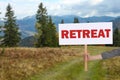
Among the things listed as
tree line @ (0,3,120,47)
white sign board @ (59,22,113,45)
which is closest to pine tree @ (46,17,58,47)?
tree line @ (0,3,120,47)

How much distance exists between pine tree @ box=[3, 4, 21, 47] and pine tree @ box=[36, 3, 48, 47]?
19.2ft

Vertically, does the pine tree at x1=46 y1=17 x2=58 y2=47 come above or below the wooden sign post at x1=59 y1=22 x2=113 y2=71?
below

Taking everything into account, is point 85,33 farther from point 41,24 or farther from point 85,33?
point 41,24

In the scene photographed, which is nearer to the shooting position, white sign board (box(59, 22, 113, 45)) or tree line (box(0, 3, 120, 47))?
white sign board (box(59, 22, 113, 45))

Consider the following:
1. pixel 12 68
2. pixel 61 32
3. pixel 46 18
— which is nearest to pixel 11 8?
pixel 46 18

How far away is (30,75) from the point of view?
22469 millimetres

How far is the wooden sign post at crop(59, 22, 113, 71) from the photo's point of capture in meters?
15.6

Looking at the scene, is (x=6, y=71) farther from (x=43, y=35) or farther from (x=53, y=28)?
(x=53, y=28)

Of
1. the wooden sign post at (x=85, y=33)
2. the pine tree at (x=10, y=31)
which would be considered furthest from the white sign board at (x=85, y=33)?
the pine tree at (x=10, y=31)

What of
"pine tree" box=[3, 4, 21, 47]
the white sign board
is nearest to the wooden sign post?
the white sign board

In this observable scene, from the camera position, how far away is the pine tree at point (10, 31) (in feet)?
306

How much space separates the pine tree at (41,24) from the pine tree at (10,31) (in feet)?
19.2

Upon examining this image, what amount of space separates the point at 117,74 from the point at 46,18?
256 ft

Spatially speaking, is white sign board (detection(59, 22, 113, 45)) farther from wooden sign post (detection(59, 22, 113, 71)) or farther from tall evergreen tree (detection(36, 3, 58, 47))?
tall evergreen tree (detection(36, 3, 58, 47))
